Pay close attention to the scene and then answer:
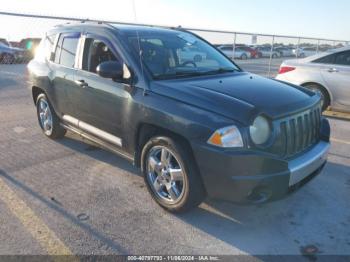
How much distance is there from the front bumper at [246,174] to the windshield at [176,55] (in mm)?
1201

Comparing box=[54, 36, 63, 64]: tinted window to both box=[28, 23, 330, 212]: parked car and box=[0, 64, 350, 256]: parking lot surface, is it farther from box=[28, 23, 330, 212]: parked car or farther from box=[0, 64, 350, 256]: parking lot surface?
box=[0, 64, 350, 256]: parking lot surface

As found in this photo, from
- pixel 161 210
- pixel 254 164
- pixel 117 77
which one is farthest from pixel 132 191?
pixel 254 164

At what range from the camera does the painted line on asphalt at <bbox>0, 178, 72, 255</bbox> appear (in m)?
3.05

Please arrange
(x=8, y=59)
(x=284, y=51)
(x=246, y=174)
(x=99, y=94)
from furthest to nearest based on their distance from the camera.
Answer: (x=284, y=51) < (x=8, y=59) < (x=99, y=94) < (x=246, y=174)

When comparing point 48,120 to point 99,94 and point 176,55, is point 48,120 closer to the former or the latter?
point 99,94

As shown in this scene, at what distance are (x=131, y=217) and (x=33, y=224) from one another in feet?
3.11

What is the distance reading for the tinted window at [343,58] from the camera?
759 cm

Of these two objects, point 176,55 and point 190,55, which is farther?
point 190,55

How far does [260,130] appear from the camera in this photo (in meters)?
3.10

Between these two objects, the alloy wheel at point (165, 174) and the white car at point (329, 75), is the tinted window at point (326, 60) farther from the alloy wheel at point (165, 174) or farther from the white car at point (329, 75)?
the alloy wheel at point (165, 174)

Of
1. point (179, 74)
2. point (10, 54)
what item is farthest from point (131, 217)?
point (10, 54)

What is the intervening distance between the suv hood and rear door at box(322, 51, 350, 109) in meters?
4.13

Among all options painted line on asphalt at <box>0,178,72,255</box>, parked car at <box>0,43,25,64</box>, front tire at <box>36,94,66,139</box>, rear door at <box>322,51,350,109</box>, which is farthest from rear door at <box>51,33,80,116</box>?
parked car at <box>0,43,25,64</box>

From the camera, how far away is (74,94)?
4727 millimetres
